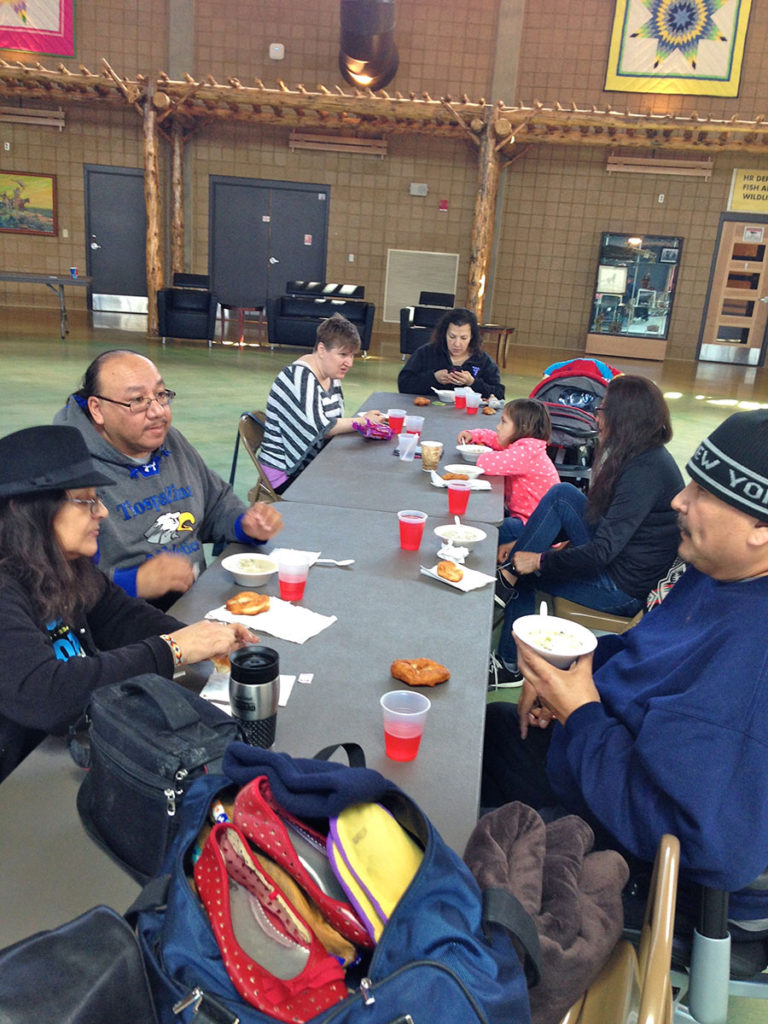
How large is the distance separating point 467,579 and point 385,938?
4.51 ft

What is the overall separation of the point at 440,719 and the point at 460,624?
0.45 metres

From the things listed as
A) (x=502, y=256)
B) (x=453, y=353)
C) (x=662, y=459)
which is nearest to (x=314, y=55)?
(x=502, y=256)

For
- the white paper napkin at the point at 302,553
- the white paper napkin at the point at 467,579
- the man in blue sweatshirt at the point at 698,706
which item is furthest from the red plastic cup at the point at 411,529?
the man in blue sweatshirt at the point at 698,706

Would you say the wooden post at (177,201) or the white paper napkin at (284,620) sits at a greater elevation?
the wooden post at (177,201)

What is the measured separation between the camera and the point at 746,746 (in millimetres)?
1181

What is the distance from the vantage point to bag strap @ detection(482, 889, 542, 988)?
3.12ft

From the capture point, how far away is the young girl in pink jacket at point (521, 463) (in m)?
3.45

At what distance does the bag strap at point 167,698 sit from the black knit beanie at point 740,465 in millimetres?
985

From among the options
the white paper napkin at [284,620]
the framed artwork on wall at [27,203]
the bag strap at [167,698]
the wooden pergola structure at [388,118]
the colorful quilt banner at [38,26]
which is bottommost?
the white paper napkin at [284,620]

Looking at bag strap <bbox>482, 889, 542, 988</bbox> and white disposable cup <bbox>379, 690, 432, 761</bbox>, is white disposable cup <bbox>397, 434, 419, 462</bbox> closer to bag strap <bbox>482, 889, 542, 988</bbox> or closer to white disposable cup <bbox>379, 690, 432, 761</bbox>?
white disposable cup <bbox>379, 690, 432, 761</bbox>

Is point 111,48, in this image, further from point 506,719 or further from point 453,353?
point 506,719

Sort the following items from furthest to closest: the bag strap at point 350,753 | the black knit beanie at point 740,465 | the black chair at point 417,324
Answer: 1. the black chair at point 417,324
2. the black knit beanie at point 740,465
3. the bag strap at point 350,753

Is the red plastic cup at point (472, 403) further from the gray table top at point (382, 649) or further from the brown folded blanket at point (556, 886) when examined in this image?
the brown folded blanket at point (556, 886)

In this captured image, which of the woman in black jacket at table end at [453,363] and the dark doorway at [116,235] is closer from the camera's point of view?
the woman in black jacket at table end at [453,363]
